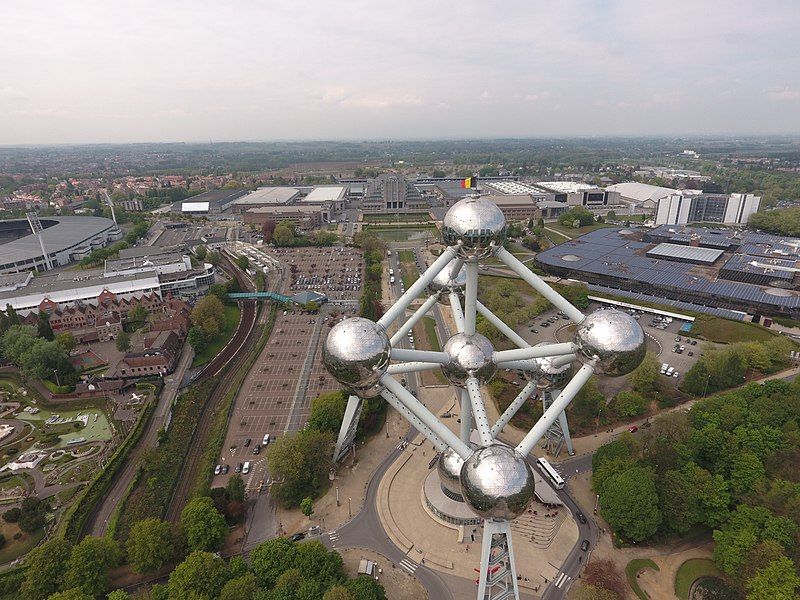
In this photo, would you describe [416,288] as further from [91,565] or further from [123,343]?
[123,343]

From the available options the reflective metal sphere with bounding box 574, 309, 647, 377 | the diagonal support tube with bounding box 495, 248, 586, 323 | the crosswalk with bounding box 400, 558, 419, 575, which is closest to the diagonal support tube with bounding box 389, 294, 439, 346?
the diagonal support tube with bounding box 495, 248, 586, 323

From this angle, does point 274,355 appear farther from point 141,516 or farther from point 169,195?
point 169,195

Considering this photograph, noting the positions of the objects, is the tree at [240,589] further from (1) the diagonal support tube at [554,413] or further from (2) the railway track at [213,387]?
(1) the diagonal support tube at [554,413]

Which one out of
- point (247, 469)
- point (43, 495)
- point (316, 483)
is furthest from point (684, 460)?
point (43, 495)

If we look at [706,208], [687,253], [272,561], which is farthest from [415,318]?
[706,208]

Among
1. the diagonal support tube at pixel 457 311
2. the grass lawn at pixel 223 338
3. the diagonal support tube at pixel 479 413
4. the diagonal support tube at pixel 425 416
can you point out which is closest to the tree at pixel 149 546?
the diagonal support tube at pixel 425 416

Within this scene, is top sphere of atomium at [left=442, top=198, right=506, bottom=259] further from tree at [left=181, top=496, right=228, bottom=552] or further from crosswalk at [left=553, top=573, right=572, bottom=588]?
tree at [left=181, top=496, right=228, bottom=552]
